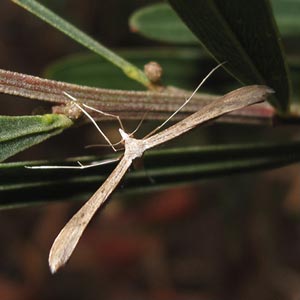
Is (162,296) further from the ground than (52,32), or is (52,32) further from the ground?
(52,32)

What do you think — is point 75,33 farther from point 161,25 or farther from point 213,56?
point 161,25

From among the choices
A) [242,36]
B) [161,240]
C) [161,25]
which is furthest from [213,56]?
[161,240]

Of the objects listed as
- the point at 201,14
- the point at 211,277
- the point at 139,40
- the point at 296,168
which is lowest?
the point at 211,277

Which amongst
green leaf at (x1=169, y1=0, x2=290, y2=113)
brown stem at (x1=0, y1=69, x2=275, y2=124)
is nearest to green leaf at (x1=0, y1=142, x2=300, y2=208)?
brown stem at (x1=0, y1=69, x2=275, y2=124)

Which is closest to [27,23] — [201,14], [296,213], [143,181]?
[296,213]

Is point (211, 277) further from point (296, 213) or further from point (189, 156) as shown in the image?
point (189, 156)

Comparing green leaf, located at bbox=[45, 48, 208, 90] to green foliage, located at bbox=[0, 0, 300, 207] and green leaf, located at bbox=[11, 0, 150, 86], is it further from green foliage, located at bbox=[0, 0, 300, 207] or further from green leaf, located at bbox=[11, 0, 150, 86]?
green leaf, located at bbox=[11, 0, 150, 86]
